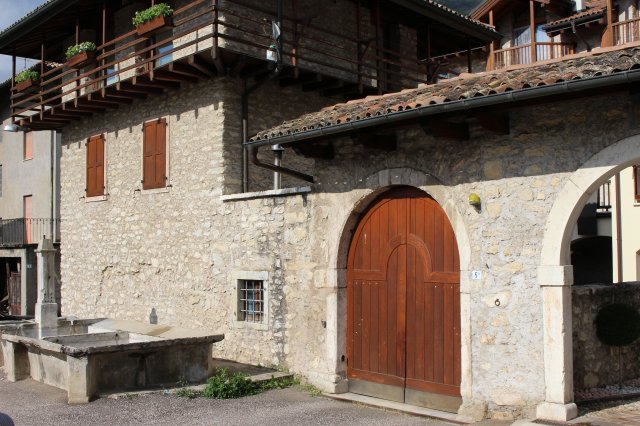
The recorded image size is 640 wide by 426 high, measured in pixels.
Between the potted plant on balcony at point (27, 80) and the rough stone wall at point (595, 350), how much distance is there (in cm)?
1312

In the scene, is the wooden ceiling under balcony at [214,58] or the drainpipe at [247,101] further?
the drainpipe at [247,101]

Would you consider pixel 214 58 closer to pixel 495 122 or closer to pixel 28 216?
pixel 495 122

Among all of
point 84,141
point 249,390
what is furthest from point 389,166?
point 84,141

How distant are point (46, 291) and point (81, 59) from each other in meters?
5.61

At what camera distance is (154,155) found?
1359 centimetres

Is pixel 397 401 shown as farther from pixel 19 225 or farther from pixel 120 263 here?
pixel 19 225

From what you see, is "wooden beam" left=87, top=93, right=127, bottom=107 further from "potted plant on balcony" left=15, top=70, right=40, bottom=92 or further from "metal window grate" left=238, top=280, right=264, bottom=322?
"metal window grate" left=238, top=280, right=264, bottom=322

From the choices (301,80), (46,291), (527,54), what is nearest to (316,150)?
(301,80)

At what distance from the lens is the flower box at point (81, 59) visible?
563 inches

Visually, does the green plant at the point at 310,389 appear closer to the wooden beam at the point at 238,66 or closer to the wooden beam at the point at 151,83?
the wooden beam at the point at 238,66

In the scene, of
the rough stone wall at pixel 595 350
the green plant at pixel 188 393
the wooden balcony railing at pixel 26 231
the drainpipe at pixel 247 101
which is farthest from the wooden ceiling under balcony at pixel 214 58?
the wooden balcony railing at pixel 26 231

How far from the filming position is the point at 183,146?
42.3 feet

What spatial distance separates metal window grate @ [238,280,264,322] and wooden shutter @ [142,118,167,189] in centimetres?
322

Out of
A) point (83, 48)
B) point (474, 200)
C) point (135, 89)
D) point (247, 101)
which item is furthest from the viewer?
point (83, 48)
